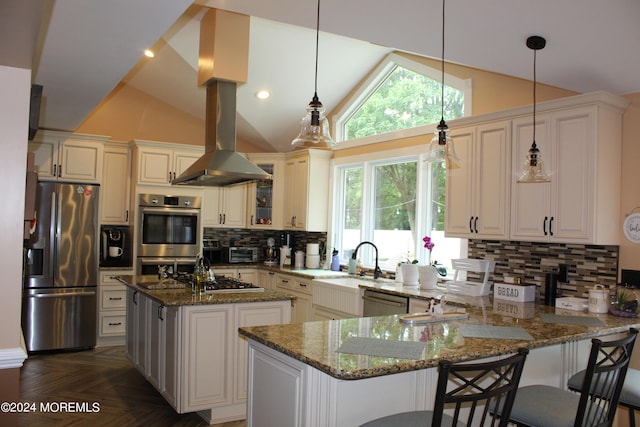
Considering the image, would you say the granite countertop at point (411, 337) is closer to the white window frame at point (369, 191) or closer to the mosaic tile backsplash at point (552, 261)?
the mosaic tile backsplash at point (552, 261)

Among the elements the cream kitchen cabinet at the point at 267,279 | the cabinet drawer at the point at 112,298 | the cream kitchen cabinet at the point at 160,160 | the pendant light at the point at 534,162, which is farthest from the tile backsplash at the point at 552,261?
the cabinet drawer at the point at 112,298

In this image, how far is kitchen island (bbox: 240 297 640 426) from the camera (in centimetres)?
195

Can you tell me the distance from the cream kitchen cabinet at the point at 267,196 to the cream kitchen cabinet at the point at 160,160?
85cm

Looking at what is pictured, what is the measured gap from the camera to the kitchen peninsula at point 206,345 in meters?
3.45

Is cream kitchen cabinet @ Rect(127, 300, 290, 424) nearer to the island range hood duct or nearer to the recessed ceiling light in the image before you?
the island range hood duct

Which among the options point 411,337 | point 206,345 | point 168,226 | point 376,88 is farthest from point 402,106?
point 411,337

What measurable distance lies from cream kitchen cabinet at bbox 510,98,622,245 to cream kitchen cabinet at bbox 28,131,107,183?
4608mm

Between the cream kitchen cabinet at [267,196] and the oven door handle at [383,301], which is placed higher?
the cream kitchen cabinet at [267,196]

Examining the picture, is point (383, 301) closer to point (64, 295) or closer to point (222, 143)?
point (222, 143)

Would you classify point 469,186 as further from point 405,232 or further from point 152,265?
point 152,265

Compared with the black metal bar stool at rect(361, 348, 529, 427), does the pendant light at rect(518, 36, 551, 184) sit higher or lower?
higher

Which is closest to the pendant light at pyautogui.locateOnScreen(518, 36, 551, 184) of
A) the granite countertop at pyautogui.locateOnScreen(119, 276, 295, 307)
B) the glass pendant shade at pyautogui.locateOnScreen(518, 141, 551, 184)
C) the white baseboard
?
the glass pendant shade at pyautogui.locateOnScreen(518, 141, 551, 184)

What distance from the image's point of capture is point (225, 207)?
6688 mm

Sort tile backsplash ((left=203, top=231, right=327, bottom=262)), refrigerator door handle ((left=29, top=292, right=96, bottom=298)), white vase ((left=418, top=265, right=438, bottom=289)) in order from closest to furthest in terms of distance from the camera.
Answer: white vase ((left=418, top=265, right=438, bottom=289)) < refrigerator door handle ((left=29, top=292, right=96, bottom=298)) < tile backsplash ((left=203, top=231, right=327, bottom=262))
